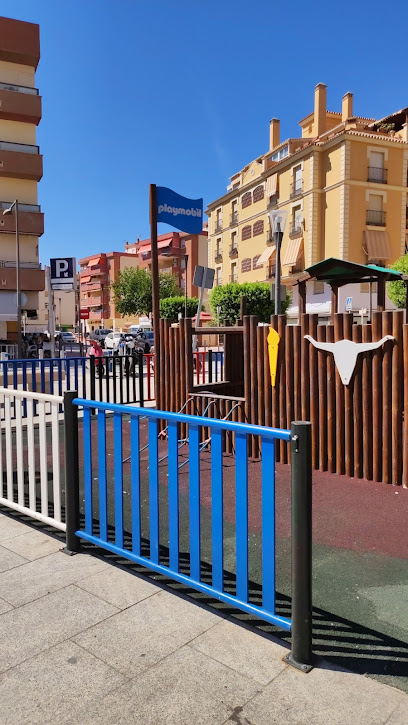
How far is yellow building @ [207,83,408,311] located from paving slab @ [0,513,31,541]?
35.0 metres

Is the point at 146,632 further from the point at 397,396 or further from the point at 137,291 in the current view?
the point at 137,291

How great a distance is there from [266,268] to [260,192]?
7.31 meters

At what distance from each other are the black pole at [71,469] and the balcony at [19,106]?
38577 mm

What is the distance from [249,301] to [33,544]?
117 ft

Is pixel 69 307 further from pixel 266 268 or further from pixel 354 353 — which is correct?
pixel 354 353

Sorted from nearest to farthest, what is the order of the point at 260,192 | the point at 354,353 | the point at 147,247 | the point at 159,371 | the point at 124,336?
the point at 354,353
the point at 159,371
the point at 124,336
the point at 260,192
the point at 147,247

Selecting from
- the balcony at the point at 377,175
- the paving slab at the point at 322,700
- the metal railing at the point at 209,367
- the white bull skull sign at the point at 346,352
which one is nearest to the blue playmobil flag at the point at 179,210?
the metal railing at the point at 209,367

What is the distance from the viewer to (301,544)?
91.4 inches

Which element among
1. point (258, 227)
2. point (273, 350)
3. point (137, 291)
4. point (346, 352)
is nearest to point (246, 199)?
point (258, 227)

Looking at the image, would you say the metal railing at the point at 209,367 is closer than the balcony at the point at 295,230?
Yes

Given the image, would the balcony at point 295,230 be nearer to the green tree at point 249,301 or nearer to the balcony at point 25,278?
the green tree at point 249,301

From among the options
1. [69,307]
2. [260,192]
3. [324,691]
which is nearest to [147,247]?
[69,307]

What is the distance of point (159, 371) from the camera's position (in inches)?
285

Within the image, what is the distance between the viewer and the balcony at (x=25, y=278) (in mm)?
35531
